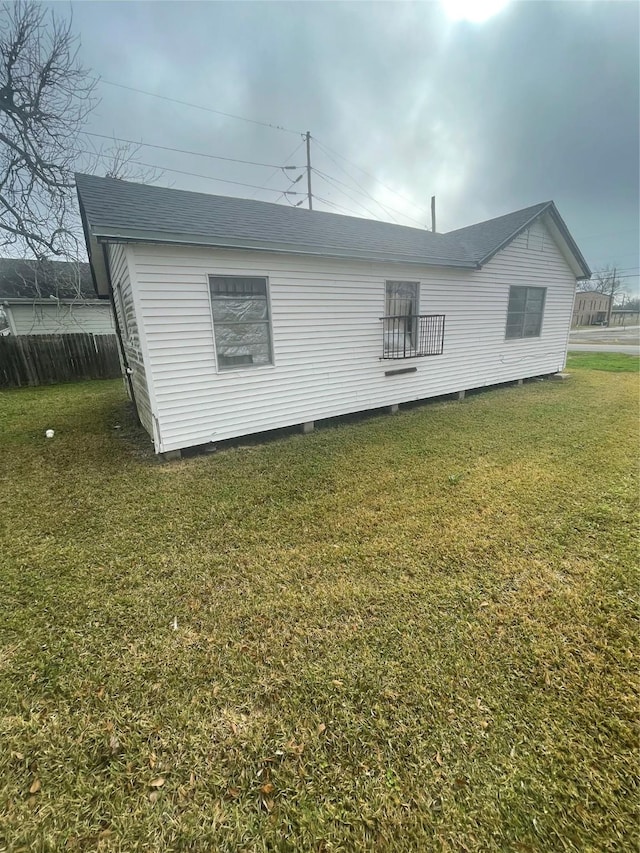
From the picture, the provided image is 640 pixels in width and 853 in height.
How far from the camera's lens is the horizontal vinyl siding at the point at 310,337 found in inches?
168

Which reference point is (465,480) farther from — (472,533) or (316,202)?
(316,202)

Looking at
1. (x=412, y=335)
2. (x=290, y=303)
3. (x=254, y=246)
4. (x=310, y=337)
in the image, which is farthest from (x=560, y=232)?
(x=254, y=246)

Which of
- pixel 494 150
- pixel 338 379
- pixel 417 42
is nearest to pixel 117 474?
pixel 338 379

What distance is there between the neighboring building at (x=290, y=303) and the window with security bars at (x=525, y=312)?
55 mm

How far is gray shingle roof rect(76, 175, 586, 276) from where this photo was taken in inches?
159

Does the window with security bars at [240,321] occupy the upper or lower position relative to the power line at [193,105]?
lower

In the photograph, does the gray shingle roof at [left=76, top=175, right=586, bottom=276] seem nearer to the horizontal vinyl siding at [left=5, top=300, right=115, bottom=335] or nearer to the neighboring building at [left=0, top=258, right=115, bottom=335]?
the neighboring building at [left=0, top=258, right=115, bottom=335]

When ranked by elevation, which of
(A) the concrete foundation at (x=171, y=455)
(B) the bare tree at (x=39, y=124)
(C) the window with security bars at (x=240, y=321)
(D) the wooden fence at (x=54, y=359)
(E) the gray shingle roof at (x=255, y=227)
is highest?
(B) the bare tree at (x=39, y=124)

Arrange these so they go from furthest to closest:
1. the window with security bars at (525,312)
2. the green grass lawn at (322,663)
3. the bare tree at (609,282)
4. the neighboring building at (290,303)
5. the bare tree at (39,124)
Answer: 1. the bare tree at (609,282)
2. the window with security bars at (525,312)
3. the bare tree at (39,124)
4. the neighboring building at (290,303)
5. the green grass lawn at (322,663)

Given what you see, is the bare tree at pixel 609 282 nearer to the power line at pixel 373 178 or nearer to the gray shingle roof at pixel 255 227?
the power line at pixel 373 178

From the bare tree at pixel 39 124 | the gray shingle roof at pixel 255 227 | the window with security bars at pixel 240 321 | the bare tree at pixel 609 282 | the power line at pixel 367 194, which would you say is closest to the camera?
the gray shingle roof at pixel 255 227

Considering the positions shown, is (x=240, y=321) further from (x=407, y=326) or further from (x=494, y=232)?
(x=494, y=232)

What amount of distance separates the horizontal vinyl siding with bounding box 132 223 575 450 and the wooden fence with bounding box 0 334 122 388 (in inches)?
349

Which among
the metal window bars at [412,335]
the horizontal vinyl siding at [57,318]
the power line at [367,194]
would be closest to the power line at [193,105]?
the power line at [367,194]
